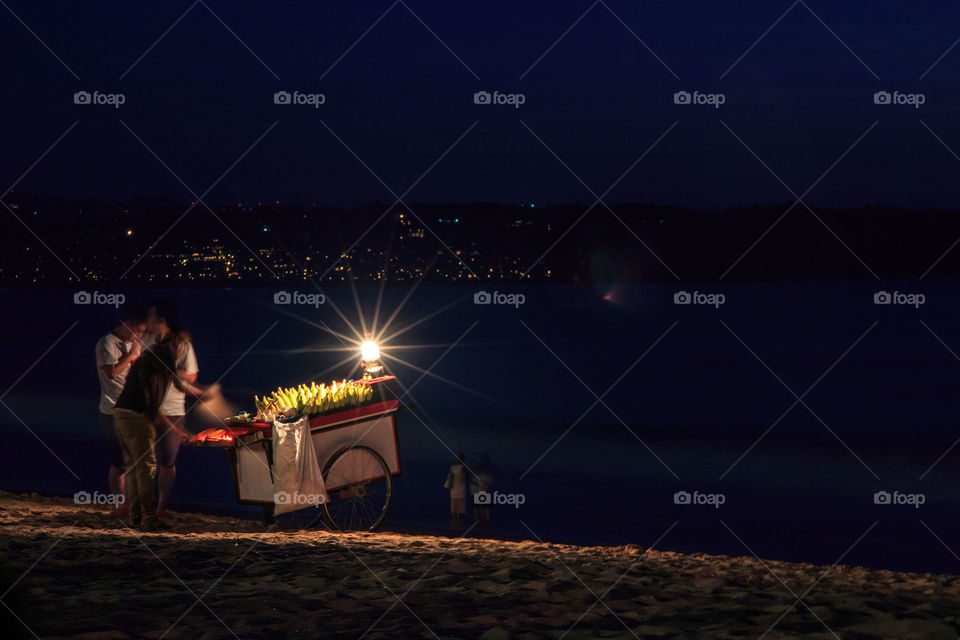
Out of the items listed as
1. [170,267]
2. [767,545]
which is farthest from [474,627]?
[170,267]

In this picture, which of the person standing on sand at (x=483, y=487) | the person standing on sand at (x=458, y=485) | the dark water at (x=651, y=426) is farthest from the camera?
the dark water at (x=651, y=426)

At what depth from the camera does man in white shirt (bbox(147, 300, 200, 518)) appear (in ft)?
29.9

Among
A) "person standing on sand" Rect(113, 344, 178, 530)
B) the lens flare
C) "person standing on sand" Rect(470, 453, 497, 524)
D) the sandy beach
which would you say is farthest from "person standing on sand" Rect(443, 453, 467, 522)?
"person standing on sand" Rect(113, 344, 178, 530)

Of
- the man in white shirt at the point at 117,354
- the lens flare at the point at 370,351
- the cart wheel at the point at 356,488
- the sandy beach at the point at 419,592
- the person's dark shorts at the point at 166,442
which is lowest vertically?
the sandy beach at the point at 419,592

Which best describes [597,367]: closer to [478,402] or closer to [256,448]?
[478,402]

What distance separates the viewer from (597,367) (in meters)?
60.9

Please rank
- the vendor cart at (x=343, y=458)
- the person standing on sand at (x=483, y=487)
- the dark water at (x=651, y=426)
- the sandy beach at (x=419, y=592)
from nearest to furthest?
the sandy beach at (x=419, y=592)
the vendor cart at (x=343, y=458)
the person standing on sand at (x=483, y=487)
the dark water at (x=651, y=426)

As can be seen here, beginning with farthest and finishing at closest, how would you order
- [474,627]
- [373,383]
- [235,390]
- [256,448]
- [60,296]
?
[60,296]
[235,390]
[373,383]
[256,448]
[474,627]

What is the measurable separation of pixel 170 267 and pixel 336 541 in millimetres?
177840

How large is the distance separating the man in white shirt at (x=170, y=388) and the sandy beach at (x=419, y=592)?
0.89m

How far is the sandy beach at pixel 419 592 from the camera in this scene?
559cm

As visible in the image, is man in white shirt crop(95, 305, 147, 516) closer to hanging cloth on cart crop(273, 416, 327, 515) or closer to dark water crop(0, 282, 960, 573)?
hanging cloth on cart crop(273, 416, 327, 515)

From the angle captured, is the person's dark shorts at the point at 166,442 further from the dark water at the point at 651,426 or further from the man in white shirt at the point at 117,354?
the dark water at the point at 651,426

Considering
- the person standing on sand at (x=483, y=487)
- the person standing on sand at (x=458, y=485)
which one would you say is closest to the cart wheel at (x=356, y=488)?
the person standing on sand at (x=483, y=487)
